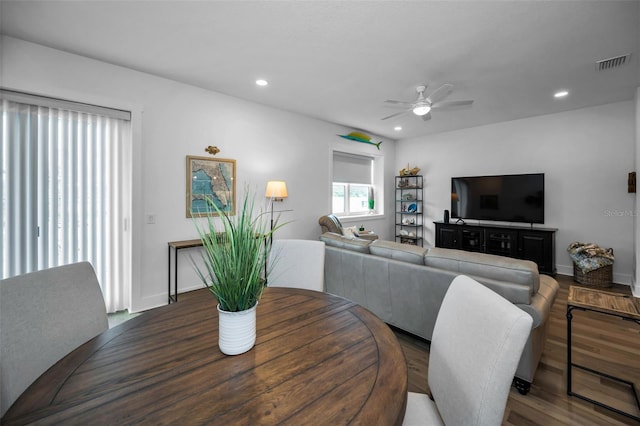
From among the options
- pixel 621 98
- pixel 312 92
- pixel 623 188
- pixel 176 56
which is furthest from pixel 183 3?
pixel 623 188

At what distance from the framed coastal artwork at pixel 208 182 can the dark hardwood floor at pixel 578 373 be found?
2.66 meters

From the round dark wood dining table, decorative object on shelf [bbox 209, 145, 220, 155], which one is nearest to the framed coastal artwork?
decorative object on shelf [bbox 209, 145, 220, 155]

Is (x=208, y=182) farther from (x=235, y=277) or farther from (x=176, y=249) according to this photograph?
(x=235, y=277)

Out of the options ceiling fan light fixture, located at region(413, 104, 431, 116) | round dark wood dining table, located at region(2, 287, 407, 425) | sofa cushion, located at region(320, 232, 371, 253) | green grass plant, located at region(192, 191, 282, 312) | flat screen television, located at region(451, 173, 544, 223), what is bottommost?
round dark wood dining table, located at region(2, 287, 407, 425)

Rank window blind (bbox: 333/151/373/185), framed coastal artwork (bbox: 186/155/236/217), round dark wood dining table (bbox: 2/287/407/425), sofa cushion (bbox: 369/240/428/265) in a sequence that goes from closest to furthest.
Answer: round dark wood dining table (bbox: 2/287/407/425) → sofa cushion (bbox: 369/240/428/265) → framed coastal artwork (bbox: 186/155/236/217) → window blind (bbox: 333/151/373/185)

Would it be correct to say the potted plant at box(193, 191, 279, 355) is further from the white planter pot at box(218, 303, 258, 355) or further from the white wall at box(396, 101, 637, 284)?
the white wall at box(396, 101, 637, 284)

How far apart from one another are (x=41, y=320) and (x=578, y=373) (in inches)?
123

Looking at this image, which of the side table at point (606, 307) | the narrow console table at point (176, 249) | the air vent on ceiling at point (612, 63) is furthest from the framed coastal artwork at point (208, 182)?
the air vent on ceiling at point (612, 63)

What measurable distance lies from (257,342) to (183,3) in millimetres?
2340

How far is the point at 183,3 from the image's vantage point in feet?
6.38

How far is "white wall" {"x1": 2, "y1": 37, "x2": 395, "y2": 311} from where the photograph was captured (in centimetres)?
254

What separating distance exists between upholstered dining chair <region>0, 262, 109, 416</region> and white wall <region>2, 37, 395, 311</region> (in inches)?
80.9

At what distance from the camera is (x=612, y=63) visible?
277 centimetres

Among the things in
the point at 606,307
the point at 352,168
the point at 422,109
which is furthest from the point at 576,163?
the point at 606,307
